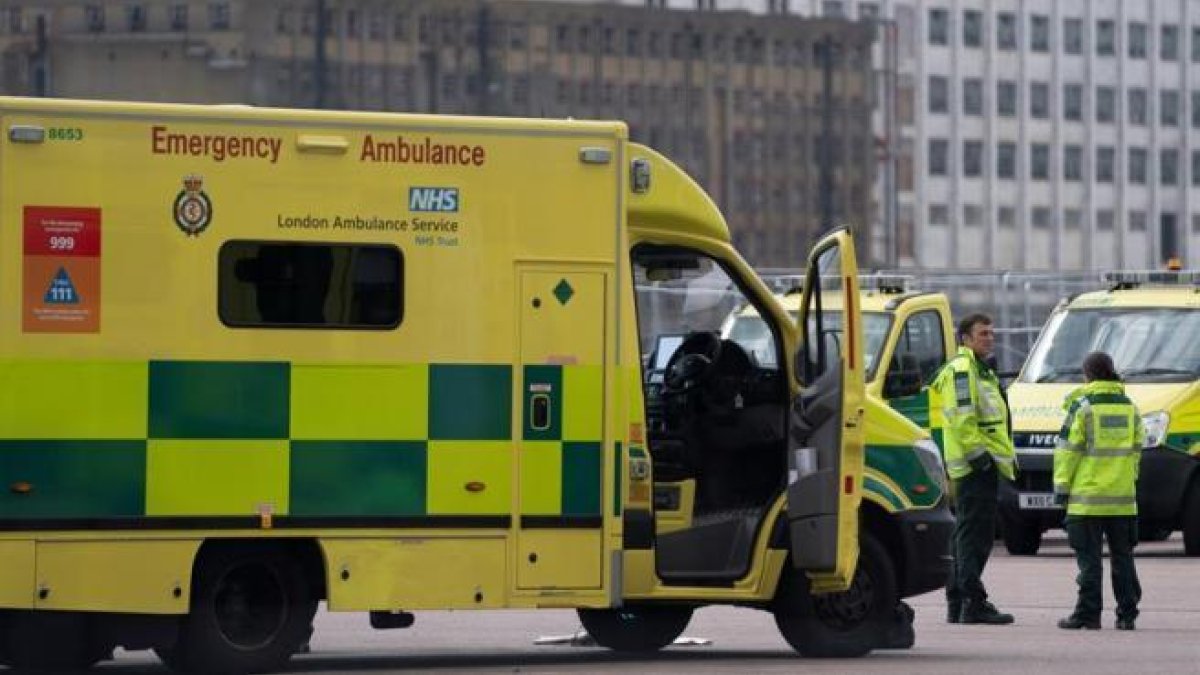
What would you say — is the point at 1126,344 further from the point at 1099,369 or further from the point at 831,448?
the point at 831,448

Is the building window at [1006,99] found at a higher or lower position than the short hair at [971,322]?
higher

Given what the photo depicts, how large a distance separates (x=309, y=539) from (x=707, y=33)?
401 ft

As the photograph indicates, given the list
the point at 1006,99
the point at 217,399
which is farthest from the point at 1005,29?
the point at 217,399

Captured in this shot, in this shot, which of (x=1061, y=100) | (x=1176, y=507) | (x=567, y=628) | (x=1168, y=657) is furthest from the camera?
(x=1061, y=100)

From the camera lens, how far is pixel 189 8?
120812 millimetres

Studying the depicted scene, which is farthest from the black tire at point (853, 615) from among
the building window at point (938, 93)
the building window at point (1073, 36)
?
the building window at point (1073, 36)

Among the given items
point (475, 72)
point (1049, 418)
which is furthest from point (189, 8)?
point (1049, 418)

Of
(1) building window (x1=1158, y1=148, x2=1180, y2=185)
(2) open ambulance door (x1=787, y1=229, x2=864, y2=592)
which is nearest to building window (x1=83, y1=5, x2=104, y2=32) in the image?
(1) building window (x1=1158, y1=148, x2=1180, y2=185)

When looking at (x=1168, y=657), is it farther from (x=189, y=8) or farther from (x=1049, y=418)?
(x=189, y=8)

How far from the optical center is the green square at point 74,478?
1373 centimetres

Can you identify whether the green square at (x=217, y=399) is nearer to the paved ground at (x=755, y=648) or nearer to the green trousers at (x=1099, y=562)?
the paved ground at (x=755, y=648)

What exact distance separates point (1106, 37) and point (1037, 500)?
405ft

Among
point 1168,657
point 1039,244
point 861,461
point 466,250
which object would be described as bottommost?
point 1168,657

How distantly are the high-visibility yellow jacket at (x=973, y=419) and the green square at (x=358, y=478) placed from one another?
450 cm
